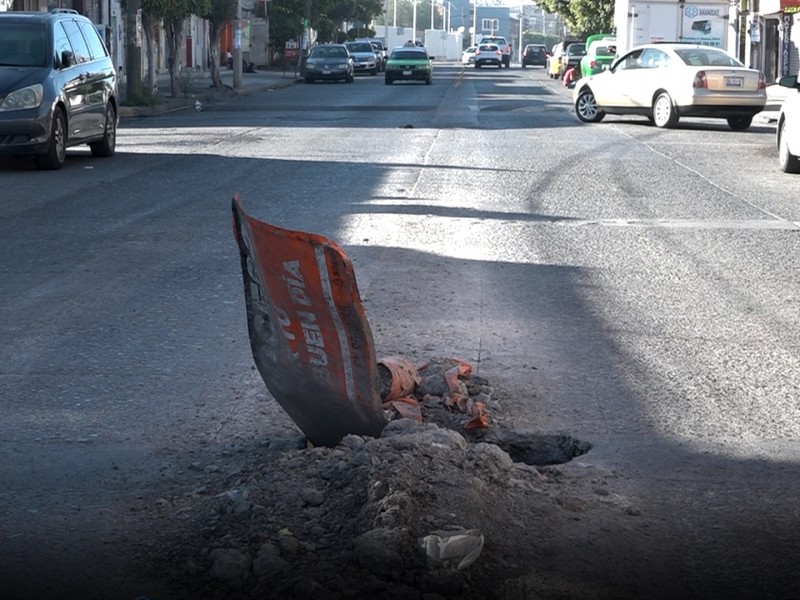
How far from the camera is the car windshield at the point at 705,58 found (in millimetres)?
25156

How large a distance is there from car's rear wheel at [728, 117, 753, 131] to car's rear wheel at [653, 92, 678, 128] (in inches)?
42.4

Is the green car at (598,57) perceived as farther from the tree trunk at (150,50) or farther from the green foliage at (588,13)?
the green foliage at (588,13)

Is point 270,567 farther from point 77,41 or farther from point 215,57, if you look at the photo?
point 215,57

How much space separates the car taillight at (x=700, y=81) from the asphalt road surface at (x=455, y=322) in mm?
6946

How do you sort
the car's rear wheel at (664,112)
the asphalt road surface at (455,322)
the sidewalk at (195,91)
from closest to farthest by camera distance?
the asphalt road surface at (455,322), the car's rear wheel at (664,112), the sidewalk at (195,91)

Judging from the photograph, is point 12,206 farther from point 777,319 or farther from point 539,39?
point 539,39

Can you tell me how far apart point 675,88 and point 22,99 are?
509 inches

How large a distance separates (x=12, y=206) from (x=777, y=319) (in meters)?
7.86

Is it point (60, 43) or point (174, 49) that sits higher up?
point (174, 49)

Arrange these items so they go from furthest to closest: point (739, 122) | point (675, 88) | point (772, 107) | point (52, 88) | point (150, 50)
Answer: point (150, 50) → point (772, 107) → point (739, 122) → point (675, 88) → point (52, 88)

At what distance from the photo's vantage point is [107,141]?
1880cm

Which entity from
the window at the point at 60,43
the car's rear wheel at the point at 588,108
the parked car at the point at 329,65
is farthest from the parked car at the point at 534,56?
the window at the point at 60,43

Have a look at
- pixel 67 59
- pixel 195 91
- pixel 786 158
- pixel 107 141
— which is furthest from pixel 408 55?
pixel 786 158

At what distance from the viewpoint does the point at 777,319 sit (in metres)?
8.15
